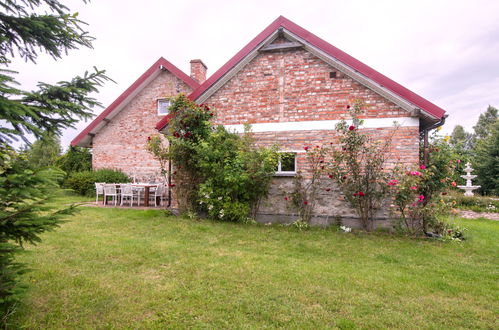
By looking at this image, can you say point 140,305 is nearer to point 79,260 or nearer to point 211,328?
point 211,328

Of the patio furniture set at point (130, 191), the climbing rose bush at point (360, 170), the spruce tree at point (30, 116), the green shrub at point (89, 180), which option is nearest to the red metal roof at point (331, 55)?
the climbing rose bush at point (360, 170)

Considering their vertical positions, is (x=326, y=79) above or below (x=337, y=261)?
above

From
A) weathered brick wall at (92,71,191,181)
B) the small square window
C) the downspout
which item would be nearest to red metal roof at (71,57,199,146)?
weathered brick wall at (92,71,191,181)

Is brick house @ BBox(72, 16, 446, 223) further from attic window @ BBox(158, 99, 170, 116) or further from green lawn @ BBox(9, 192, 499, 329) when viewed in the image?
attic window @ BBox(158, 99, 170, 116)

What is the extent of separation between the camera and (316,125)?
8.01 m

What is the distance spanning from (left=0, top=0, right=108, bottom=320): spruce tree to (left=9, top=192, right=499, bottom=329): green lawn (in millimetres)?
355

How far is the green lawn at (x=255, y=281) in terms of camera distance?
10.3 feet

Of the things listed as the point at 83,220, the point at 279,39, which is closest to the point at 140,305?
the point at 83,220

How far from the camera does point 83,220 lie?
8.02 m

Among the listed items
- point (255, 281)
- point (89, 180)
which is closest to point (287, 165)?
point (255, 281)

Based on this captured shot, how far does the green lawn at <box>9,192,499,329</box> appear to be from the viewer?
10.3 ft

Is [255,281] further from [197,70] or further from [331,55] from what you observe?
[197,70]

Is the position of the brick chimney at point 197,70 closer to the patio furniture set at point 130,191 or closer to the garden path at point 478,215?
the patio furniture set at point 130,191

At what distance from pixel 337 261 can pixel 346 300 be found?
1.63 meters
